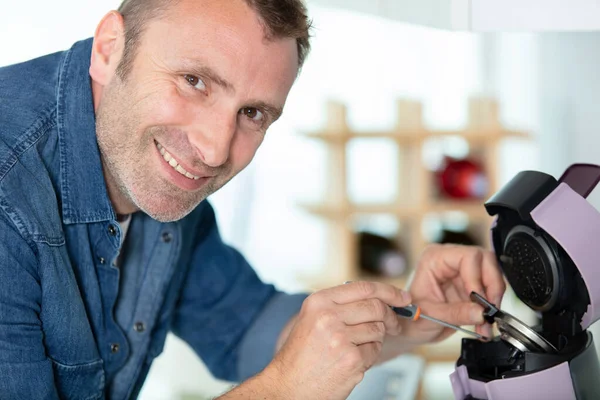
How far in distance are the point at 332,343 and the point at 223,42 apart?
47 cm

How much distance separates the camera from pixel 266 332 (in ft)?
5.16

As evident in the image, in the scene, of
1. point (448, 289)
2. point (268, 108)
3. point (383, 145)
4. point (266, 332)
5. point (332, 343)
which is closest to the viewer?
point (332, 343)

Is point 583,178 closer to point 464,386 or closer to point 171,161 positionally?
point 464,386

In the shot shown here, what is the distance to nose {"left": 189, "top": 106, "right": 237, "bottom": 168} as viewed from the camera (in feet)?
3.77

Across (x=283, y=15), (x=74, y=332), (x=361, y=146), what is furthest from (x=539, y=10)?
(x=361, y=146)

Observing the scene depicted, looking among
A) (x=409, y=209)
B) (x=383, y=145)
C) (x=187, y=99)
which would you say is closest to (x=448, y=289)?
(x=187, y=99)

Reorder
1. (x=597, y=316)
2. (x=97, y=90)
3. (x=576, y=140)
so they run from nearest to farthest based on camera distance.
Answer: (x=597, y=316) → (x=97, y=90) → (x=576, y=140)

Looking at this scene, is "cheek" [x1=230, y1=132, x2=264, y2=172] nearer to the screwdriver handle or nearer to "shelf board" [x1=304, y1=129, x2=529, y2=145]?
the screwdriver handle

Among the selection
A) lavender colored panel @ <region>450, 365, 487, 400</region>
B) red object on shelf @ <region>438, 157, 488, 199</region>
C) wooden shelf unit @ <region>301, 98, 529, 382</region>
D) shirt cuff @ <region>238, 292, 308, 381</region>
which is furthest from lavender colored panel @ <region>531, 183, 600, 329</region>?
red object on shelf @ <region>438, 157, 488, 199</region>

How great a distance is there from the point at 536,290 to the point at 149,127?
0.63 metres

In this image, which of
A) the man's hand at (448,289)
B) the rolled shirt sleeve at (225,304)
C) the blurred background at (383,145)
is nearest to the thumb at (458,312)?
the man's hand at (448,289)

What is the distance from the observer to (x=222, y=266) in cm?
161

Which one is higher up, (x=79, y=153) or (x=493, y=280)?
(x=79, y=153)

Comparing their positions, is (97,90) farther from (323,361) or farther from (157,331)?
(323,361)
